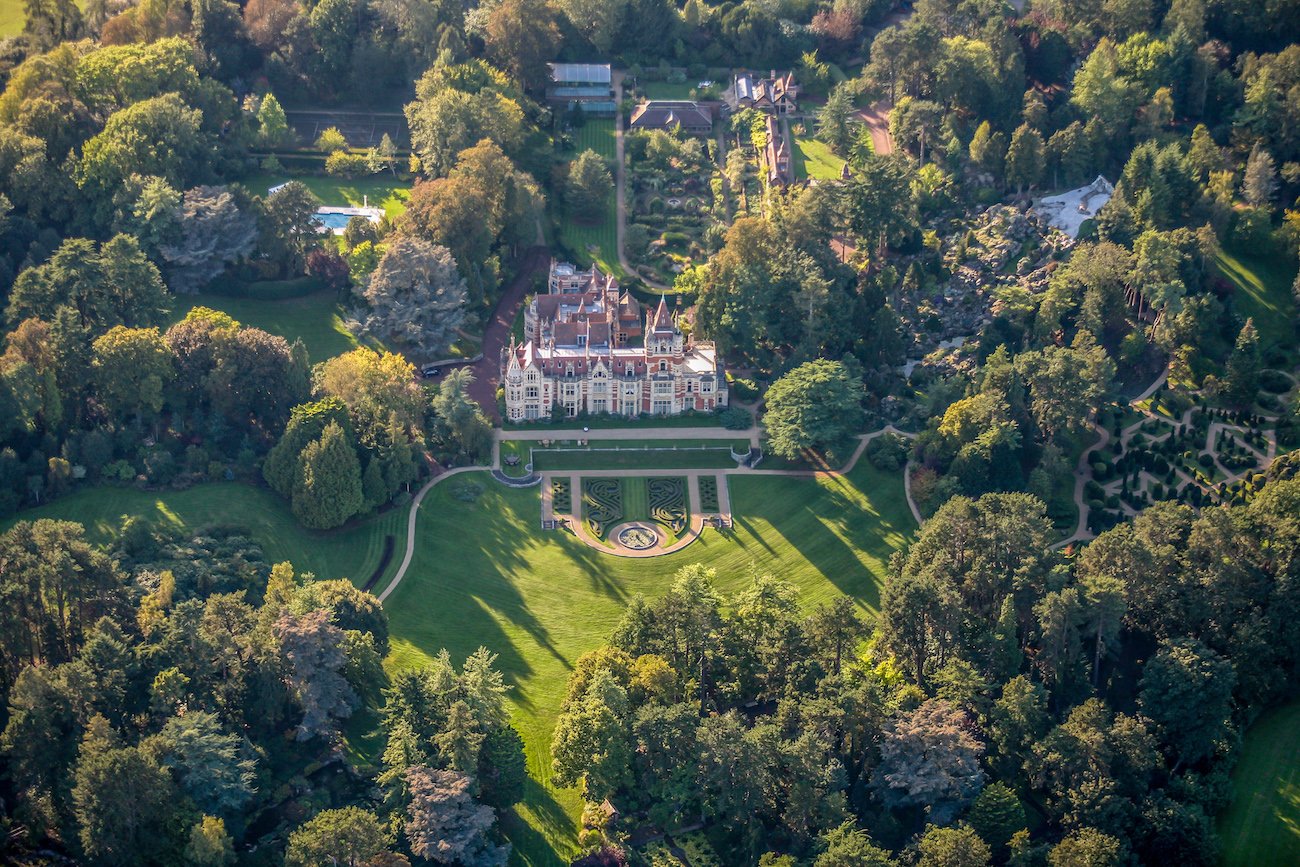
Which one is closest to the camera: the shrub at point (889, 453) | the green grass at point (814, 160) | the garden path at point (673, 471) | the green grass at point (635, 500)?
the garden path at point (673, 471)

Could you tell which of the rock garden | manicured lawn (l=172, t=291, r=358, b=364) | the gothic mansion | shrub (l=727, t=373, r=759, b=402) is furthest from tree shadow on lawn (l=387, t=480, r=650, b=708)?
the rock garden

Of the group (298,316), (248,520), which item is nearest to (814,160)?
(298,316)

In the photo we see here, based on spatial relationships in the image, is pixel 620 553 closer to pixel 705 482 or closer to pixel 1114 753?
pixel 705 482

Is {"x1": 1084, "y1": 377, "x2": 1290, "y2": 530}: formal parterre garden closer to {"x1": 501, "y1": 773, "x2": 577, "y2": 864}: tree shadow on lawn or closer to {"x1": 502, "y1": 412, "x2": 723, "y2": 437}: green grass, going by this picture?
{"x1": 502, "y1": 412, "x2": 723, "y2": 437}: green grass

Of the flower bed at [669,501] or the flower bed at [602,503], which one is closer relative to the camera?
the flower bed at [602,503]

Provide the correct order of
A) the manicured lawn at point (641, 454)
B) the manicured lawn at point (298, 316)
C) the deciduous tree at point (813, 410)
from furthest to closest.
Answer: the manicured lawn at point (298, 316) < the manicured lawn at point (641, 454) < the deciduous tree at point (813, 410)

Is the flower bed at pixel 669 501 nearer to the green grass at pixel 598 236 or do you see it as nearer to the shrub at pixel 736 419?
the shrub at pixel 736 419

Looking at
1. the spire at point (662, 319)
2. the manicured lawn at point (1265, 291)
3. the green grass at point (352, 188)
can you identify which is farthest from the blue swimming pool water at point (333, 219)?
the manicured lawn at point (1265, 291)

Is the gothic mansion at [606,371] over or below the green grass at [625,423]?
over
